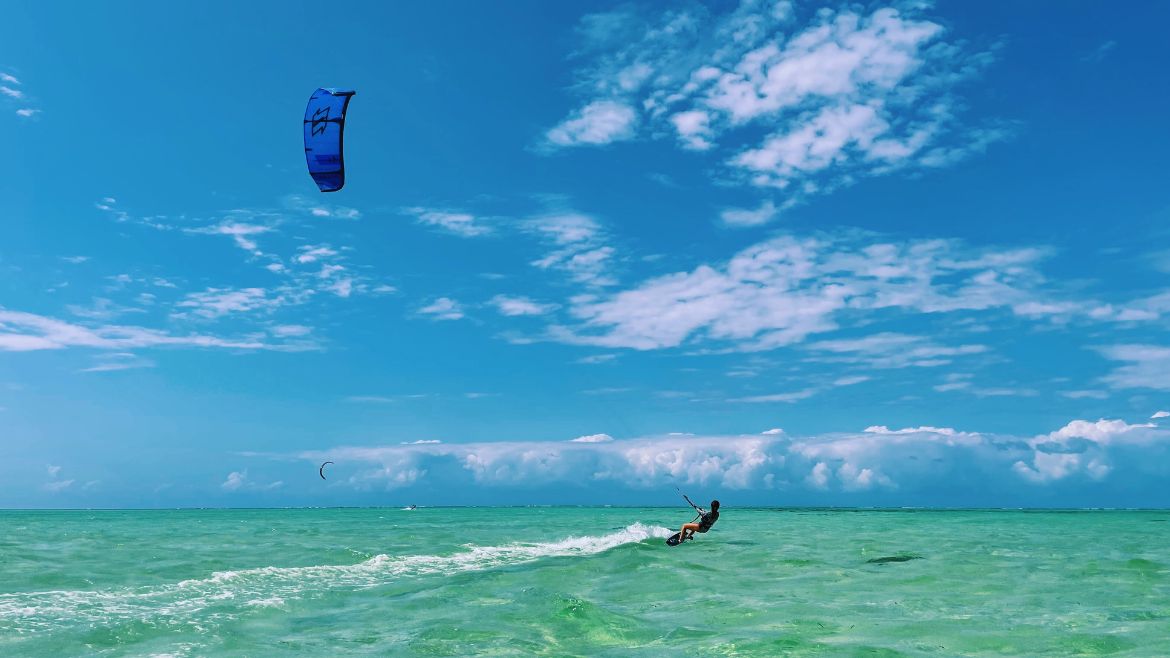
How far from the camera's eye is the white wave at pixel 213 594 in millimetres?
16516

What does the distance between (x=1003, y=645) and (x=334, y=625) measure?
13.4 metres

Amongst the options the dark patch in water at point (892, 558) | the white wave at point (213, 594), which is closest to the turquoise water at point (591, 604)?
the white wave at point (213, 594)

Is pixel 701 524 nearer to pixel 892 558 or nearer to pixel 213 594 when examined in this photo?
pixel 892 558

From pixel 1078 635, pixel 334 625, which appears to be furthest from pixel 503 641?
pixel 1078 635

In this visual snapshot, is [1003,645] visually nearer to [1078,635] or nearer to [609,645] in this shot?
[1078,635]

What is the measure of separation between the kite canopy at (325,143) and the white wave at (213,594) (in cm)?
1230

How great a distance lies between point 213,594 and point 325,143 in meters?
13.9

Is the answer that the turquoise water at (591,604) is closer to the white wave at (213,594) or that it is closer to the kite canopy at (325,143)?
the white wave at (213,594)

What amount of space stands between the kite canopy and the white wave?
40.3 ft

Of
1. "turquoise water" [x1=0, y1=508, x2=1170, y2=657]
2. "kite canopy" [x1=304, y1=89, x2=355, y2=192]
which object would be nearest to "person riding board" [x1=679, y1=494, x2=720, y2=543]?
"turquoise water" [x1=0, y1=508, x2=1170, y2=657]

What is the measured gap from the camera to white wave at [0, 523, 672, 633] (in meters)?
16.5

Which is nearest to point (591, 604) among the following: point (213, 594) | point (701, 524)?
point (213, 594)

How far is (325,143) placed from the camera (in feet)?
78.9

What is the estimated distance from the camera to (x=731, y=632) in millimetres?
14844
